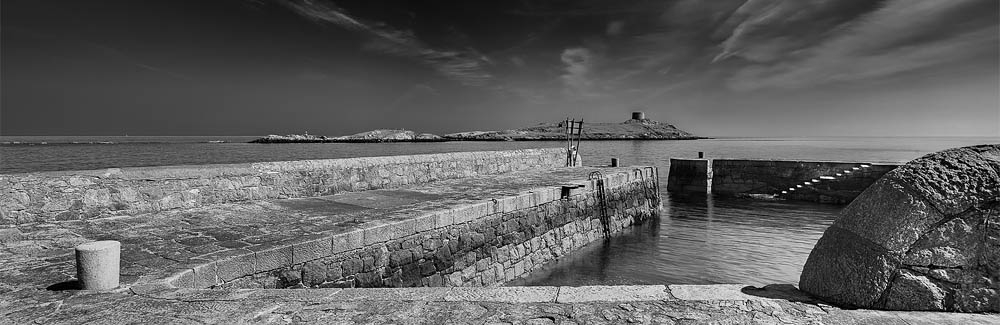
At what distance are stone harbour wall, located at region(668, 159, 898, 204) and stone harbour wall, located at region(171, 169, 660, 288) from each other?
38.1 feet

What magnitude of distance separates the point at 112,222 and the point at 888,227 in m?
8.28

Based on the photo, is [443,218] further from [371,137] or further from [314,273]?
[371,137]

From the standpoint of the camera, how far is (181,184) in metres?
7.30

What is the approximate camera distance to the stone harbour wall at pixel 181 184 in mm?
5980

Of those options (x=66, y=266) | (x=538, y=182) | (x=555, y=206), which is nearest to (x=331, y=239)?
(x=66, y=266)

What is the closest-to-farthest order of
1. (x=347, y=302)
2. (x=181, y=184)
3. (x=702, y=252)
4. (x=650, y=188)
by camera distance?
1. (x=347, y=302)
2. (x=181, y=184)
3. (x=702, y=252)
4. (x=650, y=188)

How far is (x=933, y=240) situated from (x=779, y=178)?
2056 cm

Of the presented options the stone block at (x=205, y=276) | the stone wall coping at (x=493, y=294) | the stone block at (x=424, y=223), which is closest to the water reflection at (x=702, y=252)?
the stone block at (x=424, y=223)

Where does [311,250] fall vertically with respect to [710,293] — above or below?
below

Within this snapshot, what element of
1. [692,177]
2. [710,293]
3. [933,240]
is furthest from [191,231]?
[692,177]

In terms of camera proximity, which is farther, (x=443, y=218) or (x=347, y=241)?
(x=443, y=218)

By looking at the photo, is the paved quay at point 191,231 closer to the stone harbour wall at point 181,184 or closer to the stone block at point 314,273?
the stone harbour wall at point 181,184

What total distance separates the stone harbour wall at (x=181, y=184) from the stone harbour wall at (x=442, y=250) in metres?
3.34

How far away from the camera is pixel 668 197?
22.0 metres
